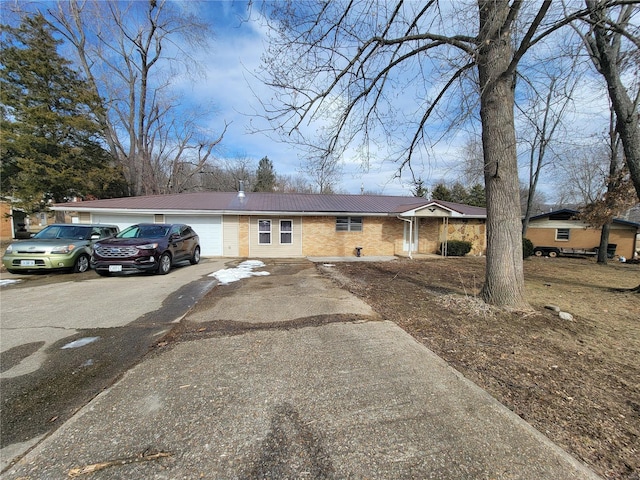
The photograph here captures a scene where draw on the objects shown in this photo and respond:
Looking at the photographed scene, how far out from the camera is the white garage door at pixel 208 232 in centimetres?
1485

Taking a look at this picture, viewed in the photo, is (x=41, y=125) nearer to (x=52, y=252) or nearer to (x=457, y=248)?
(x=52, y=252)

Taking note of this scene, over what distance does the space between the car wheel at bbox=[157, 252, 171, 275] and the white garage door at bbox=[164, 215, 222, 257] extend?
5877mm

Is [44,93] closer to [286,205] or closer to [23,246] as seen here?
[23,246]

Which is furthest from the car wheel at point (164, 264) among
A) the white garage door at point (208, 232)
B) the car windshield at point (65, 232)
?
the white garage door at point (208, 232)

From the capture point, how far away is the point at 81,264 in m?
8.93

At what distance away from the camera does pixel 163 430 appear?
208 centimetres

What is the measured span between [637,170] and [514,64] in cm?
478

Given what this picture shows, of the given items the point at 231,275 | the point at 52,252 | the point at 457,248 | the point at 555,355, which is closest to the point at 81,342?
the point at 231,275

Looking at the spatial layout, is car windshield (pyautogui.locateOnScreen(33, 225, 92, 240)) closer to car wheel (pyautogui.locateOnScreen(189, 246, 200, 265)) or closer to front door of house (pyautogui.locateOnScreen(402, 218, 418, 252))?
car wheel (pyautogui.locateOnScreen(189, 246, 200, 265))

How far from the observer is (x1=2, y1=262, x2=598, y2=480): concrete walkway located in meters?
1.75

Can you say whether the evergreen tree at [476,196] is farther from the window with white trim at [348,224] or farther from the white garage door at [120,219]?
the white garage door at [120,219]

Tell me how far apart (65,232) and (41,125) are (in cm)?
1274

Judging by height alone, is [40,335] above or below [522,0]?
below

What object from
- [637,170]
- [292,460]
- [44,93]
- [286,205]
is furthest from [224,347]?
[44,93]
